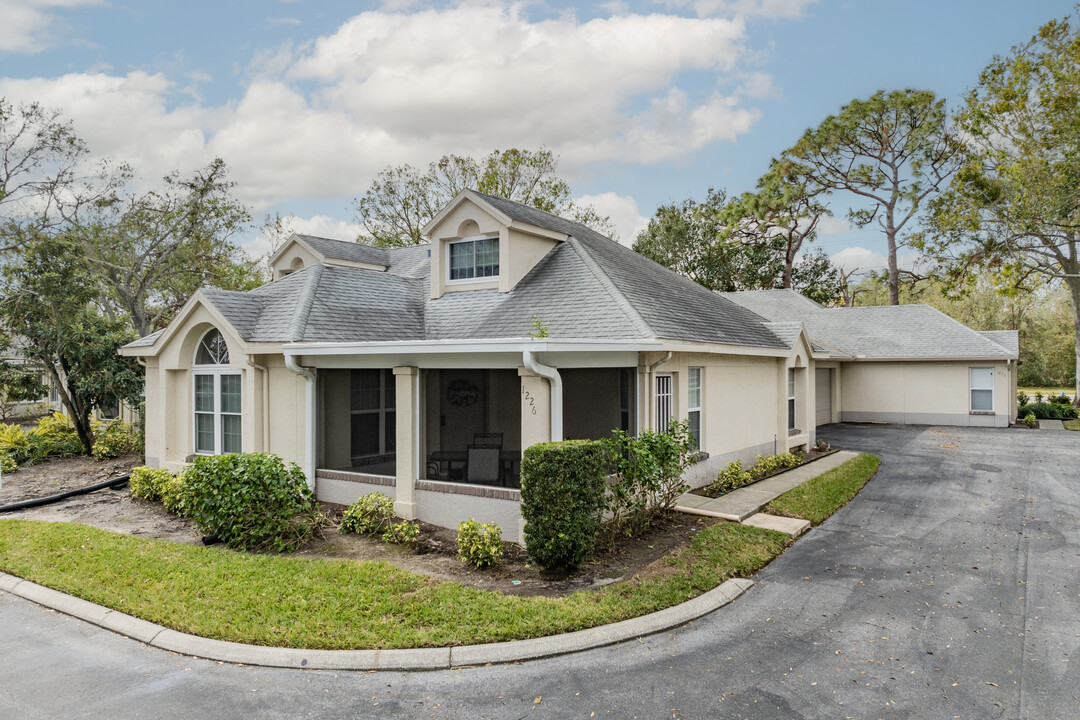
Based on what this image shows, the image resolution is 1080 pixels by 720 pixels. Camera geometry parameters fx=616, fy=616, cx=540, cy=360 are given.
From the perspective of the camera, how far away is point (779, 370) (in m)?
15.3

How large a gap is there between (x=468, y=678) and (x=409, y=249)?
15.9 metres

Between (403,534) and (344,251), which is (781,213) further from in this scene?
(403,534)

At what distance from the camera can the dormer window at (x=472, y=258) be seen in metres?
13.5

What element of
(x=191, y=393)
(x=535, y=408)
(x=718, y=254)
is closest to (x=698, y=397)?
(x=535, y=408)

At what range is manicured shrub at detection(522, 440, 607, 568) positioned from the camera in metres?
7.22

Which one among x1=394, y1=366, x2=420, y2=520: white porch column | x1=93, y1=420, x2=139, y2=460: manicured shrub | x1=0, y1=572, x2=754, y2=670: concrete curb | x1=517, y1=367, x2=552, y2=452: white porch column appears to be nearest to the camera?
x1=0, y1=572, x2=754, y2=670: concrete curb

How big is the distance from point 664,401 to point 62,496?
37.7 ft

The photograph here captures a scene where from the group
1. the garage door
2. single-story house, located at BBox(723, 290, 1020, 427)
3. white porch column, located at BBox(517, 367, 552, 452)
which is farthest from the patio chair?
the garage door

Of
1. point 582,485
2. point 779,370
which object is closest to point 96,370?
point 582,485

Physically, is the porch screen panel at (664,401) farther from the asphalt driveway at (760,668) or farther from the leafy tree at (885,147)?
the leafy tree at (885,147)

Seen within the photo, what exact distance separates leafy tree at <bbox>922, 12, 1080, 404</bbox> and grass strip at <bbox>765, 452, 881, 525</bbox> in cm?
1656

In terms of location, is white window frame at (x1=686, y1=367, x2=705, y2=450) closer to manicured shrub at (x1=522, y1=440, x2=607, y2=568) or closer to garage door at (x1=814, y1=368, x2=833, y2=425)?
manicured shrub at (x1=522, y1=440, x2=607, y2=568)

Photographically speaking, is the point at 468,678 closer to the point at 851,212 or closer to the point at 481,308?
the point at 481,308

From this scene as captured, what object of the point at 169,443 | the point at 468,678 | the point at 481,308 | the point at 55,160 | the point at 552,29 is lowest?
the point at 468,678
